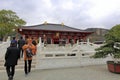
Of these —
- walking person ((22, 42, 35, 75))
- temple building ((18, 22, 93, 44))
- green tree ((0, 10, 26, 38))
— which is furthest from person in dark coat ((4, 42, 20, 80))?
green tree ((0, 10, 26, 38))

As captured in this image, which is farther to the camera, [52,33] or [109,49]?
[52,33]

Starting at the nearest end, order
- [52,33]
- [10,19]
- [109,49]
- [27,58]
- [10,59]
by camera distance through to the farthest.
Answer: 1. [10,59]
2. [27,58]
3. [109,49]
4. [52,33]
5. [10,19]

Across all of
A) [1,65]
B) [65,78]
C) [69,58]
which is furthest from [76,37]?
[65,78]

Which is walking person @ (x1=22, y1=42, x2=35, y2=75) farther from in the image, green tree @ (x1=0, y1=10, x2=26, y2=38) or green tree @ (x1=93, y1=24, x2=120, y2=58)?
green tree @ (x1=0, y1=10, x2=26, y2=38)

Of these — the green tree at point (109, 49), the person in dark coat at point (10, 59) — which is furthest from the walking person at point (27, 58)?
the green tree at point (109, 49)

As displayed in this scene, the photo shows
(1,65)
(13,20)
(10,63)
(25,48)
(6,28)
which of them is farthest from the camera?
(13,20)

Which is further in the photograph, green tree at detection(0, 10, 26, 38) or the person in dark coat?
green tree at detection(0, 10, 26, 38)

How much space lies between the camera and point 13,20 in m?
40.9

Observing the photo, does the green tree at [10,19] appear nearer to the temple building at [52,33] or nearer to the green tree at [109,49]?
the temple building at [52,33]

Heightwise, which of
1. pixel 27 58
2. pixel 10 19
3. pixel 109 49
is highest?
pixel 10 19

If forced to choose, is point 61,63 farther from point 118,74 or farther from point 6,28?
point 6,28

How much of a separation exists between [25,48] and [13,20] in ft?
110

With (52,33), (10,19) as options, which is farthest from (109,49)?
(10,19)

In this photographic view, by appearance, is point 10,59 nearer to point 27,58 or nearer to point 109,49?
point 27,58
